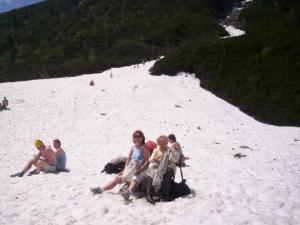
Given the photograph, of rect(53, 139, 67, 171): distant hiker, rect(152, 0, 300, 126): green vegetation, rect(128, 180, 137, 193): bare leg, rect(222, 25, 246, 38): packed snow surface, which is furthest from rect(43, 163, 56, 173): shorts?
rect(222, 25, 246, 38): packed snow surface

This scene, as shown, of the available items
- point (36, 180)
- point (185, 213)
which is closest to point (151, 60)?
point (36, 180)

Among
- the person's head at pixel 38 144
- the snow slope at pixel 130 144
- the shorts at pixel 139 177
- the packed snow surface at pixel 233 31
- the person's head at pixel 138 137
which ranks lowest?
the snow slope at pixel 130 144

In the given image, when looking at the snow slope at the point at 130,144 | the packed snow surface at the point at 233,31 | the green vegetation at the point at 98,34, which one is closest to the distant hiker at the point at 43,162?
the snow slope at the point at 130,144

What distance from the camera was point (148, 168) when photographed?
874cm

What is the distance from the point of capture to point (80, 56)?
2089 inches

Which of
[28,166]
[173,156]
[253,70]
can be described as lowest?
[28,166]

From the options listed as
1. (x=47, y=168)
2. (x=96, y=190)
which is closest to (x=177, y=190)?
(x=96, y=190)

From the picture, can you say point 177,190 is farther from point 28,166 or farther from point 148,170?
point 28,166

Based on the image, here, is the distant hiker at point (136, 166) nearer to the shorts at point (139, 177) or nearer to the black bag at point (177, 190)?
the shorts at point (139, 177)

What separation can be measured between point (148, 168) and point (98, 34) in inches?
2037

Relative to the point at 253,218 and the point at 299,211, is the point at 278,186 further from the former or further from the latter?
the point at 253,218

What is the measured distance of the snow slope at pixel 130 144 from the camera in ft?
25.0

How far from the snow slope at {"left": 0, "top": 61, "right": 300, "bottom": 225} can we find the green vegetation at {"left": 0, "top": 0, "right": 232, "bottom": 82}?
13.5 m

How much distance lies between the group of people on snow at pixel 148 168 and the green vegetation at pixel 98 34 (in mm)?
32155
